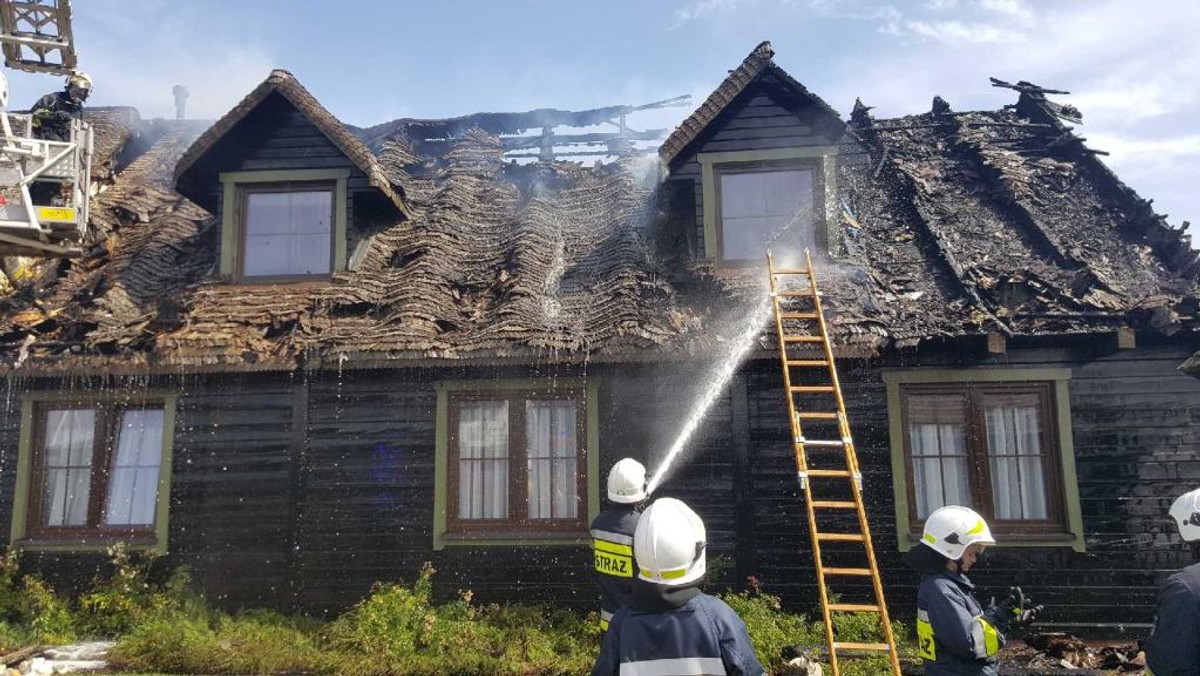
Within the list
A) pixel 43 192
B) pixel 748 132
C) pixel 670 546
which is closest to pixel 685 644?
→ pixel 670 546

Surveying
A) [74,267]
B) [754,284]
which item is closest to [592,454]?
[754,284]

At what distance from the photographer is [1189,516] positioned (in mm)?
3996

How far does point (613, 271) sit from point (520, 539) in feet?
10.9

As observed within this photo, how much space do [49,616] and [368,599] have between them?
3331 millimetres

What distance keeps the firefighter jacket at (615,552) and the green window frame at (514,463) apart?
3230 millimetres

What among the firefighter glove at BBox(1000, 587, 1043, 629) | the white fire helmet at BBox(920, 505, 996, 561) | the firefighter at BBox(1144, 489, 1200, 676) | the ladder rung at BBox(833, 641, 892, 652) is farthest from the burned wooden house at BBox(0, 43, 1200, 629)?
the firefighter at BBox(1144, 489, 1200, 676)

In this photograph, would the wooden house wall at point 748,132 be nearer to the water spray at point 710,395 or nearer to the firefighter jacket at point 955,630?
the water spray at point 710,395

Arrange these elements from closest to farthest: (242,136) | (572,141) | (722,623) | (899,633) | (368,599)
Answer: (722,623)
(899,633)
(368,599)
(242,136)
(572,141)

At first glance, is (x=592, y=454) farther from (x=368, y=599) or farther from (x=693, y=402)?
(x=368, y=599)

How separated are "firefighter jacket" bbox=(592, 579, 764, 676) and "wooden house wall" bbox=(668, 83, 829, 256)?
6.84 meters

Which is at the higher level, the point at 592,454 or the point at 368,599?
the point at 592,454

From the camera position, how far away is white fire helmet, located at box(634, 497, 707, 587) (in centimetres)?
292

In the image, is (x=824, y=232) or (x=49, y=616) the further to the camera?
(x=824, y=232)

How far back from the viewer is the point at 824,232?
30.6 ft
